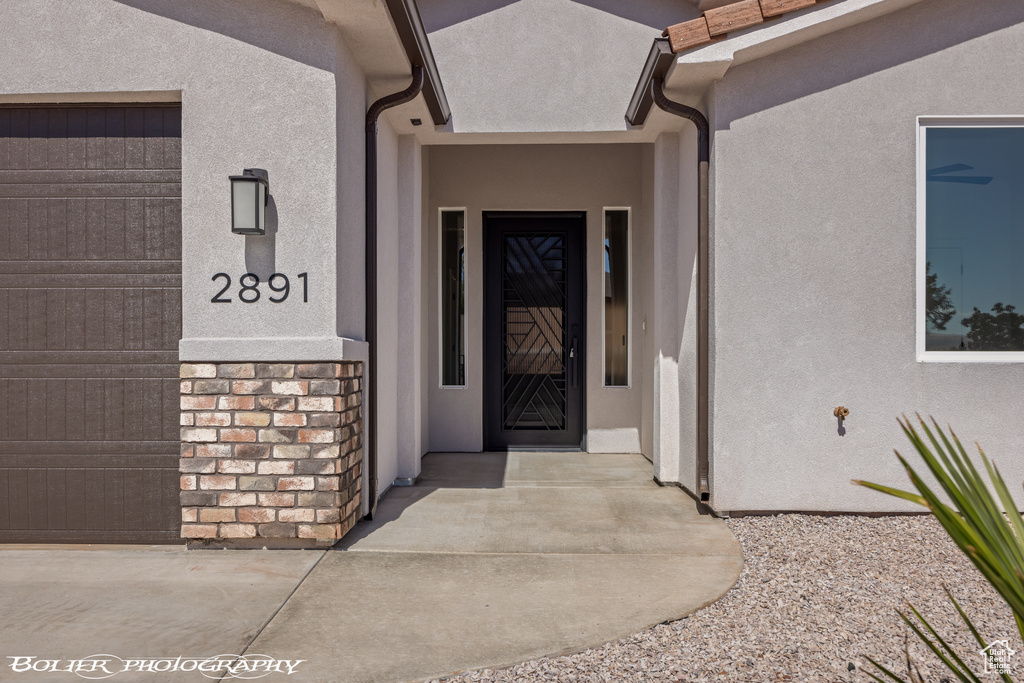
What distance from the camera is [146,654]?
9.07ft

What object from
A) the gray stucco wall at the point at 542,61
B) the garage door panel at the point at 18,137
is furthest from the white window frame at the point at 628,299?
the garage door panel at the point at 18,137

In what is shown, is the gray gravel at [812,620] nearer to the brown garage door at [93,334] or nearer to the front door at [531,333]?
the brown garage door at [93,334]

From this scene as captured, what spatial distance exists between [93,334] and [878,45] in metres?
5.16

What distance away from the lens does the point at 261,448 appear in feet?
13.0

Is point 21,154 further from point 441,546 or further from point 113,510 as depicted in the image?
point 441,546

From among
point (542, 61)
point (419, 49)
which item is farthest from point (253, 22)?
point (542, 61)

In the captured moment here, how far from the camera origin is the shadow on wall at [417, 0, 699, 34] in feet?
19.2

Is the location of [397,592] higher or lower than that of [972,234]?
lower

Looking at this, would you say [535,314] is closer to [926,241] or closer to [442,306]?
[442,306]

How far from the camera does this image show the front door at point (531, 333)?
758 cm

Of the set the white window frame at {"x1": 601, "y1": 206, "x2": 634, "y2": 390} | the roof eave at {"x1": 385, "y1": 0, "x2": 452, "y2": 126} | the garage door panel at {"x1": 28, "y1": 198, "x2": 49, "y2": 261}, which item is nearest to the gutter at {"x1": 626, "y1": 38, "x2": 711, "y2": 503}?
the roof eave at {"x1": 385, "y1": 0, "x2": 452, "y2": 126}

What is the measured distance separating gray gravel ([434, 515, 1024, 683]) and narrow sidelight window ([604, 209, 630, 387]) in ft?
10.5

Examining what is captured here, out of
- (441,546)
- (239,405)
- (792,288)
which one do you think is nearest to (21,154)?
(239,405)

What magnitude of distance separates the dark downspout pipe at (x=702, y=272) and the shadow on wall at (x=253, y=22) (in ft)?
7.43
